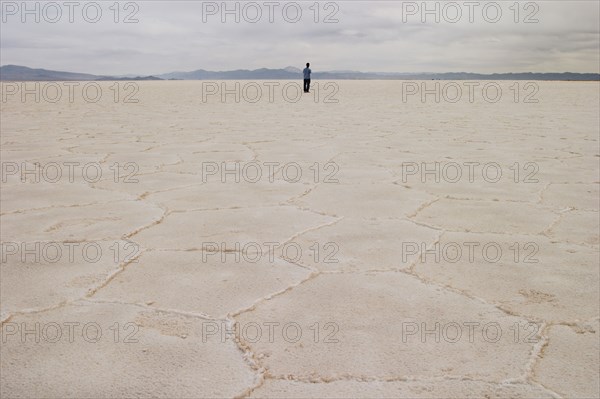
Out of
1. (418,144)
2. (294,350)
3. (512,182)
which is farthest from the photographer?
(418,144)

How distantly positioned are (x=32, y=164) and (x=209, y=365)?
279cm

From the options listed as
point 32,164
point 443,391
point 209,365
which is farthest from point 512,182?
point 32,164

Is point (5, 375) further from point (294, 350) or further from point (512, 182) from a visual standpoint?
point (512, 182)

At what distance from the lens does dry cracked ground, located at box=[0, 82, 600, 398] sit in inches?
41.6

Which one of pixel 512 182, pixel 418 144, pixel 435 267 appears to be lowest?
pixel 435 267

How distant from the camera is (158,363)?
3.56ft

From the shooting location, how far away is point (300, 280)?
1.51 meters

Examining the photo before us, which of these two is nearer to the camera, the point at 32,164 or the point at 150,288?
the point at 150,288

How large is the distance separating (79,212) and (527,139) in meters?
3.94

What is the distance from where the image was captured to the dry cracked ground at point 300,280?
106 centimetres

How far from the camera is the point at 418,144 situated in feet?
14.4

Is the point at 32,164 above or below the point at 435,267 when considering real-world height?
above

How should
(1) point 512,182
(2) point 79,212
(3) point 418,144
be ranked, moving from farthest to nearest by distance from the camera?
1. (3) point 418,144
2. (1) point 512,182
3. (2) point 79,212

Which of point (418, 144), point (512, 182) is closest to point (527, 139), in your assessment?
point (418, 144)
